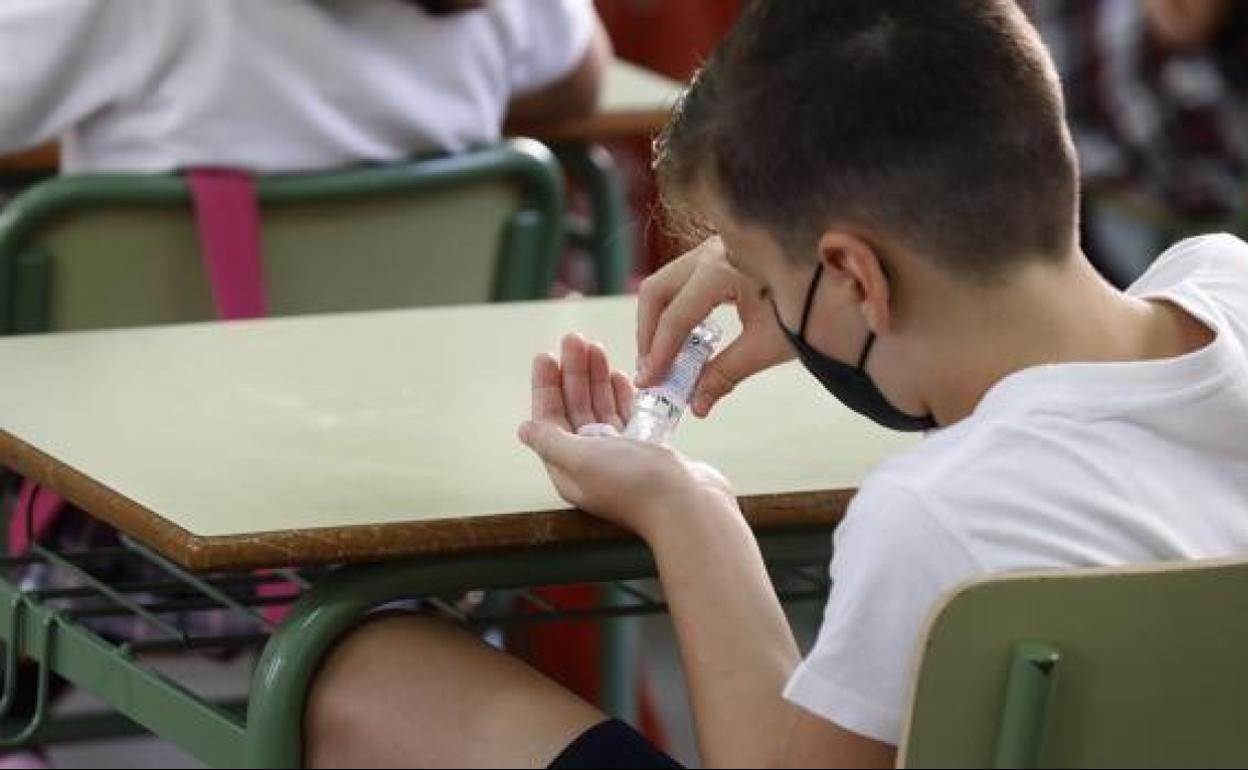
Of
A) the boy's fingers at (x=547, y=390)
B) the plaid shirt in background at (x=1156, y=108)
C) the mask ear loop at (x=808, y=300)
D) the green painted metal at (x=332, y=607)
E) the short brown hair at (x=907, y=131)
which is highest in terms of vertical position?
the short brown hair at (x=907, y=131)

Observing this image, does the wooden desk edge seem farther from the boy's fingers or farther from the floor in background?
the floor in background

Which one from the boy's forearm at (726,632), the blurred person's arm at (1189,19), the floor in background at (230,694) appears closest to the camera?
the boy's forearm at (726,632)

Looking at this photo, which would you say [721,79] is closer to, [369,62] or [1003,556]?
[1003,556]

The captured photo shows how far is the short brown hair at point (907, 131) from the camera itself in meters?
1.80

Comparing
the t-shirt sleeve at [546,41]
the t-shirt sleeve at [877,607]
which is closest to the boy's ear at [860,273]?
the t-shirt sleeve at [877,607]

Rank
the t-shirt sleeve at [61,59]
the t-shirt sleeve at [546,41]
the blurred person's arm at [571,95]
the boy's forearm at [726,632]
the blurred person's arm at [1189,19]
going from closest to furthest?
1. the boy's forearm at [726,632]
2. the t-shirt sleeve at [61,59]
3. the t-shirt sleeve at [546,41]
4. the blurred person's arm at [571,95]
5. the blurred person's arm at [1189,19]

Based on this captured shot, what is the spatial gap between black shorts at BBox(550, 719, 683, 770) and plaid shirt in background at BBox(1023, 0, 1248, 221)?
9.67 feet

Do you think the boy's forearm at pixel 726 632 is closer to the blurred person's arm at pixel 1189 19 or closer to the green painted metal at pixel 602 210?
the green painted metal at pixel 602 210

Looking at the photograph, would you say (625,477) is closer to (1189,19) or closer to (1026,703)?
(1026,703)

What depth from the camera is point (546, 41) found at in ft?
11.0

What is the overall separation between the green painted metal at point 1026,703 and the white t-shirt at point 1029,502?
59 mm

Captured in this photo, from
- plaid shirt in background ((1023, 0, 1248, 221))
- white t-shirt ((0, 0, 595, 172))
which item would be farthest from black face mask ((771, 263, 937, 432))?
plaid shirt in background ((1023, 0, 1248, 221))

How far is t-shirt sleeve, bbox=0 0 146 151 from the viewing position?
288 centimetres

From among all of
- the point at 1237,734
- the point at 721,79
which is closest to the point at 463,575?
the point at 721,79
